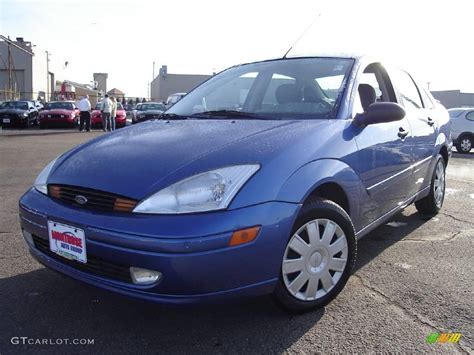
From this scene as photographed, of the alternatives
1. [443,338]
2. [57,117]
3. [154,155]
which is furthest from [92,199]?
[57,117]

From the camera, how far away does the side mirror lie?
3.08 meters

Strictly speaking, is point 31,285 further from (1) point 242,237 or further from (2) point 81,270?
(1) point 242,237

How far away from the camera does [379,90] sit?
3.88 metres

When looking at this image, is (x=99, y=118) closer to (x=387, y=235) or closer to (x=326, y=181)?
(x=387, y=235)

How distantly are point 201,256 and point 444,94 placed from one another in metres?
48.6

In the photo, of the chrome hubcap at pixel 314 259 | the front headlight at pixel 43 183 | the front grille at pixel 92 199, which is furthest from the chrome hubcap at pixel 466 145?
→ the front grille at pixel 92 199

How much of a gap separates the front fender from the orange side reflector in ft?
0.76

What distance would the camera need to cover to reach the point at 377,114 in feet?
10.1

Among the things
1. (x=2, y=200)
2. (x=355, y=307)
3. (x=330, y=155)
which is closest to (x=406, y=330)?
(x=355, y=307)

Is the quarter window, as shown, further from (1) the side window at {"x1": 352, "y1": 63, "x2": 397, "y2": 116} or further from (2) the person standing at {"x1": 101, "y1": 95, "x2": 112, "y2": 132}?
(2) the person standing at {"x1": 101, "y1": 95, "x2": 112, "y2": 132}

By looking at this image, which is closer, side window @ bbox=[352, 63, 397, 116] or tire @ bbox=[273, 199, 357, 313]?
tire @ bbox=[273, 199, 357, 313]

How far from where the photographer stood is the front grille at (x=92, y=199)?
233 centimetres

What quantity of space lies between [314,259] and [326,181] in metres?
0.47

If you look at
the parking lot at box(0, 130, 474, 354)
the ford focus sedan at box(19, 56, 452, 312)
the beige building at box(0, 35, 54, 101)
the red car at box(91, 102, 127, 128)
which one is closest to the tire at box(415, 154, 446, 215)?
the parking lot at box(0, 130, 474, 354)
